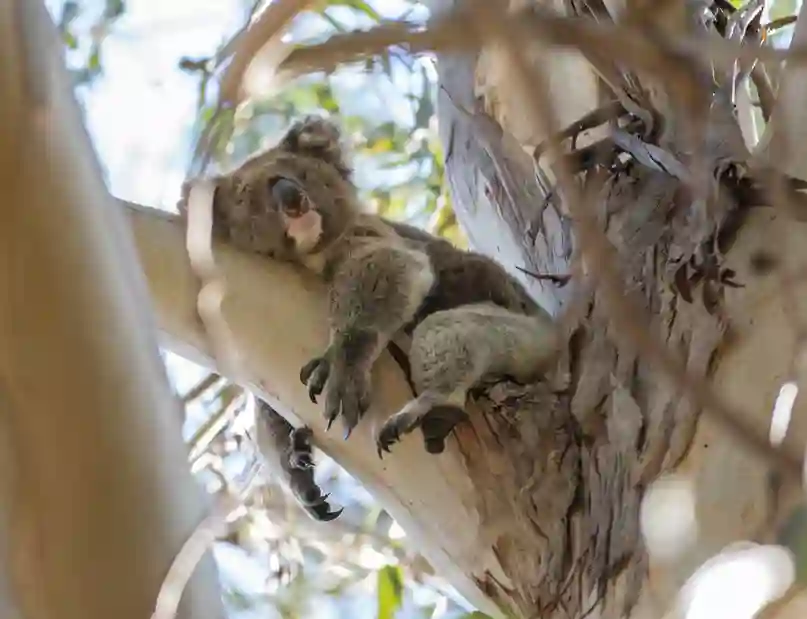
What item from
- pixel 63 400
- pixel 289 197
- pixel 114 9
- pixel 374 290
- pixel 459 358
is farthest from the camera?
pixel 114 9

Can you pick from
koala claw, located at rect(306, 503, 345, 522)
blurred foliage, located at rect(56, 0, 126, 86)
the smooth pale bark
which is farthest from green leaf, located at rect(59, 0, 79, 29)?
the smooth pale bark

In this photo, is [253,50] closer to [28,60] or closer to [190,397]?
[28,60]

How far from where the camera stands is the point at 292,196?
6.36 feet

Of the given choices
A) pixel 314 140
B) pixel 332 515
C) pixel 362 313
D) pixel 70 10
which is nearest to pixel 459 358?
pixel 362 313

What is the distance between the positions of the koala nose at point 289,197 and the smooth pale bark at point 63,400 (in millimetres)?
1420

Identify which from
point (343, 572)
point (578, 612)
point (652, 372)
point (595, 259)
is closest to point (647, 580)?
point (578, 612)

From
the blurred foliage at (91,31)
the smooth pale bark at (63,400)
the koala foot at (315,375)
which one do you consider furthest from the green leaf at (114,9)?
the smooth pale bark at (63,400)

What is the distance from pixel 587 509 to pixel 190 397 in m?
0.64

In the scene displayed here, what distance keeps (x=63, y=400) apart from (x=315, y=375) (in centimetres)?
84

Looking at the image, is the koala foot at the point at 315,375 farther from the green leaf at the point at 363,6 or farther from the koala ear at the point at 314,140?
the koala ear at the point at 314,140

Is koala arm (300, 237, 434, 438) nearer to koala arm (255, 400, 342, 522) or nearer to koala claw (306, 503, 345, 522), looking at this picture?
koala arm (255, 400, 342, 522)

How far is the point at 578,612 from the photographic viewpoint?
117cm

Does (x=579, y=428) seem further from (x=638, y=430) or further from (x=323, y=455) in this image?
(x=323, y=455)

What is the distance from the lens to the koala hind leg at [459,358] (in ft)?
4.13
